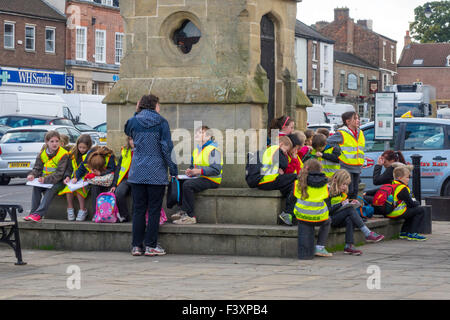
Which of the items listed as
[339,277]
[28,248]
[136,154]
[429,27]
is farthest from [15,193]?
[429,27]

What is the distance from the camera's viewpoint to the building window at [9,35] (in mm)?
49625

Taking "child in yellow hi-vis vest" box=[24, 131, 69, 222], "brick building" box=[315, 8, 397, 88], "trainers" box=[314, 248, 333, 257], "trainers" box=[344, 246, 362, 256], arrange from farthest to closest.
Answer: "brick building" box=[315, 8, 397, 88], "child in yellow hi-vis vest" box=[24, 131, 69, 222], "trainers" box=[344, 246, 362, 256], "trainers" box=[314, 248, 333, 257]

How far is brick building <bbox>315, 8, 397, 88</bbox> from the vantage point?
7919 centimetres

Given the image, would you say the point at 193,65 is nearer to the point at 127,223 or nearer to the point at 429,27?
the point at 127,223

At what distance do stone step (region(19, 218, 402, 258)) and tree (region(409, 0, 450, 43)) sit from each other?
284 ft

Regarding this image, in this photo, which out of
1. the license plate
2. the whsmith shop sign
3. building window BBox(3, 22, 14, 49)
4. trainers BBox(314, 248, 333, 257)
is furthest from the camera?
building window BBox(3, 22, 14, 49)

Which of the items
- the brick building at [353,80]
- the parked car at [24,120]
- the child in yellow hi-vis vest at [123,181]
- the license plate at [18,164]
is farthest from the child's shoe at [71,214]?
the brick building at [353,80]

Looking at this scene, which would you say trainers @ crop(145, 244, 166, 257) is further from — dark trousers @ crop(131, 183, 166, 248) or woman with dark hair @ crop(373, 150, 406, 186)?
woman with dark hair @ crop(373, 150, 406, 186)

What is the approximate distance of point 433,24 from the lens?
317 feet

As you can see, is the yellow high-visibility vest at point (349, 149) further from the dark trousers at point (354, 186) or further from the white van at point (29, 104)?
the white van at point (29, 104)

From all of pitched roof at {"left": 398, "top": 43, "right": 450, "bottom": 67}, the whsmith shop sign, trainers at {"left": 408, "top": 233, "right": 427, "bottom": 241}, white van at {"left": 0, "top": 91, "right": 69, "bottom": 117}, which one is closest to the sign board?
trainers at {"left": 408, "top": 233, "right": 427, "bottom": 241}

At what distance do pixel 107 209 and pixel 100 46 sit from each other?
4561 centimetres

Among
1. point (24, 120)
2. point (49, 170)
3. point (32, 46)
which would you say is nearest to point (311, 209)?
point (49, 170)

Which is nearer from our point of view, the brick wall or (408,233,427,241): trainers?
(408,233,427,241): trainers
